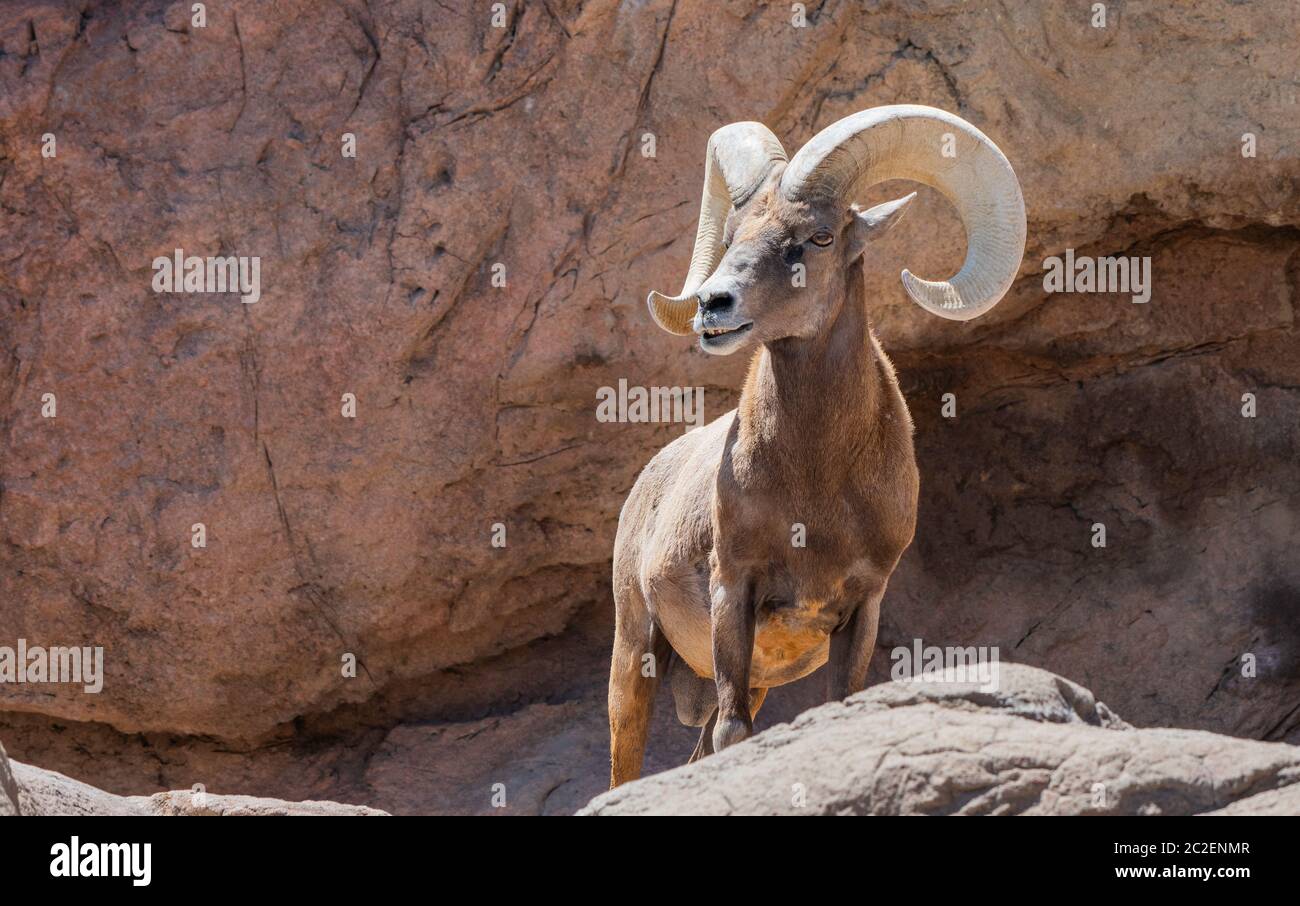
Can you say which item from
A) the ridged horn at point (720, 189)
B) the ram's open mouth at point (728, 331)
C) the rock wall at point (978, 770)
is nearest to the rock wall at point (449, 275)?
the ridged horn at point (720, 189)

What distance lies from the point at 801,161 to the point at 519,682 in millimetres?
5099

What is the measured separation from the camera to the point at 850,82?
9.83m

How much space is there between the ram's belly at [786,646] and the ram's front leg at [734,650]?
0.14 meters

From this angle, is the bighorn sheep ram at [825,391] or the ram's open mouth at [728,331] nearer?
the ram's open mouth at [728,331]

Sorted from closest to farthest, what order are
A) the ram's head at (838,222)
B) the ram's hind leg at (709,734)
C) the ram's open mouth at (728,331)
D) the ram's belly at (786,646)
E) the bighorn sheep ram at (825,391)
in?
the ram's open mouth at (728,331) < the ram's head at (838,222) < the bighorn sheep ram at (825,391) < the ram's belly at (786,646) < the ram's hind leg at (709,734)

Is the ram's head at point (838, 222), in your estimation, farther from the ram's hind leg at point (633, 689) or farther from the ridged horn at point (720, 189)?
the ram's hind leg at point (633, 689)

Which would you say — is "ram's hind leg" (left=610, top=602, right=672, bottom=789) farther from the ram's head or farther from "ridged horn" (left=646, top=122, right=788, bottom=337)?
the ram's head

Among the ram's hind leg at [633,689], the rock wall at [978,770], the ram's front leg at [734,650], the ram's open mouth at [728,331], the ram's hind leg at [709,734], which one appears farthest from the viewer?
the ram's hind leg at [633,689]

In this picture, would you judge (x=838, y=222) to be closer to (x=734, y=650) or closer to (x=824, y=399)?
(x=824, y=399)

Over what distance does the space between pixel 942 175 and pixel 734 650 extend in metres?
2.16

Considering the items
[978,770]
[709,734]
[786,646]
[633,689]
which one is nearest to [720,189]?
[786,646]

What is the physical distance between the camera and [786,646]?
735 cm

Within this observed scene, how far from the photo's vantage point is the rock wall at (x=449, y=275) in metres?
9.73
